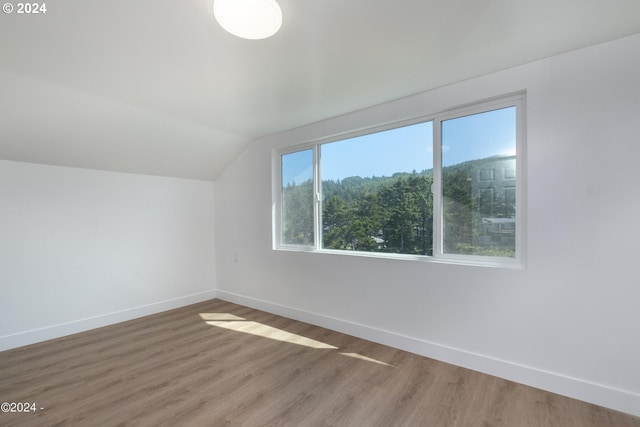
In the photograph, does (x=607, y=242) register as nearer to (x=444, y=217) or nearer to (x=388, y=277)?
(x=444, y=217)

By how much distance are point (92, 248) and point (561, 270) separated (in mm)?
4605

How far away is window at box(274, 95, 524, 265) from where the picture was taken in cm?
228

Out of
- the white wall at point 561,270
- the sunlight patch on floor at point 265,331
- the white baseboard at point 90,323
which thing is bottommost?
the sunlight patch on floor at point 265,331

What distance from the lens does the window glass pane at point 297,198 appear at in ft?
11.7

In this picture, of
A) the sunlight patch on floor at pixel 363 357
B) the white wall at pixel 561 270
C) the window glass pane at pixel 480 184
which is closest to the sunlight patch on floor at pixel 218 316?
the sunlight patch on floor at pixel 363 357

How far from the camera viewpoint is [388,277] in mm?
2758

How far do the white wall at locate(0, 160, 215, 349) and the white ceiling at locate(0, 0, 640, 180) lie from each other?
1.22ft

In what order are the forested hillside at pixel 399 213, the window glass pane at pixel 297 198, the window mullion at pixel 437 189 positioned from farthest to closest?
the window glass pane at pixel 297 198 → the window mullion at pixel 437 189 → the forested hillside at pixel 399 213

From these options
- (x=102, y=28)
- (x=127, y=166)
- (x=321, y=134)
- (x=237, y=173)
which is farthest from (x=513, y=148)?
(x=127, y=166)

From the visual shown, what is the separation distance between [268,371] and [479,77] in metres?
3.01

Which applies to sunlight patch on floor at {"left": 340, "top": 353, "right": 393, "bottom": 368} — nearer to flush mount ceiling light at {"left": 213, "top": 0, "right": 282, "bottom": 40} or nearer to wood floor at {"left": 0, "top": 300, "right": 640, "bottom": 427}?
wood floor at {"left": 0, "top": 300, "right": 640, "bottom": 427}

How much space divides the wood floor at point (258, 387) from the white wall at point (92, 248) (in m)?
0.36

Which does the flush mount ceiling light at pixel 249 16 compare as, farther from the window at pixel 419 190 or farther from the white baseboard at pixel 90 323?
the white baseboard at pixel 90 323

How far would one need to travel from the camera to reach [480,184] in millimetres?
2377
